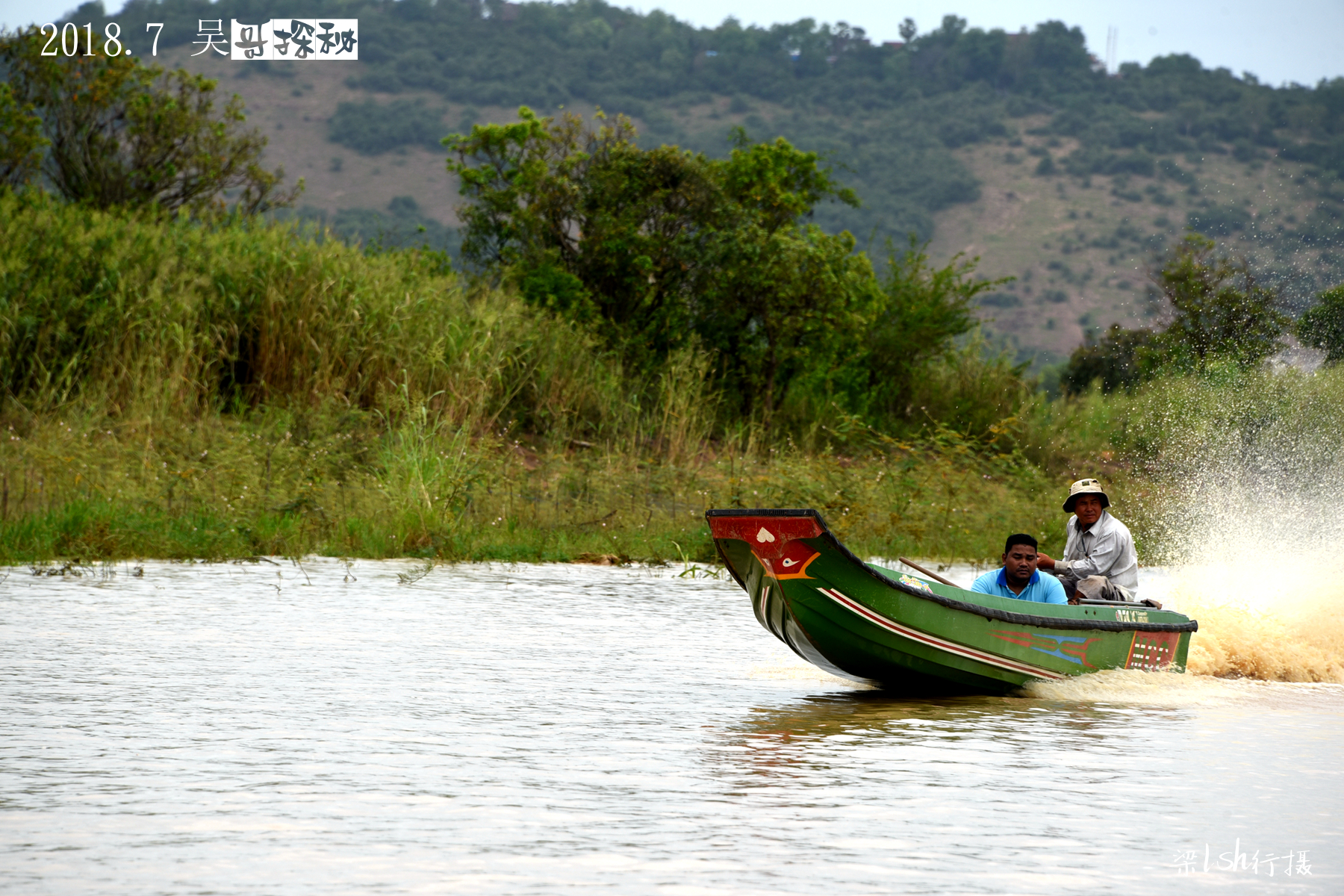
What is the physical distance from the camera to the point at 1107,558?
1020 centimetres

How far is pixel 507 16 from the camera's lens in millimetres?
107938

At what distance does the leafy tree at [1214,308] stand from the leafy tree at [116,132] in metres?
15.4

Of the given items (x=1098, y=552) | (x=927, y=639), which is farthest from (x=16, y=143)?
(x=927, y=639)

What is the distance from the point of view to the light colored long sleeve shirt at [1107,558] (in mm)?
10172

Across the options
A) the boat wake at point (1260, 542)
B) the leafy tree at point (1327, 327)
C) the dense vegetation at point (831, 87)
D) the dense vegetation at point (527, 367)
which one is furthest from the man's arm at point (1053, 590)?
the dense vegetation at point (831, 87)

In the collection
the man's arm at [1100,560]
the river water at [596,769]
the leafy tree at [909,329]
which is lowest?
the river water at [596,769]

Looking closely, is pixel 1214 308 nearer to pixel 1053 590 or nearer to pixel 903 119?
pixel 1053 590

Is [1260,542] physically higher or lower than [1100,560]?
lower

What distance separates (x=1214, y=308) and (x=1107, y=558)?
57.7 feet

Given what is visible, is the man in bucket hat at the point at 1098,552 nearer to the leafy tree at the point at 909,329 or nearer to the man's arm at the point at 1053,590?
the man's arm at the point at 1053,590

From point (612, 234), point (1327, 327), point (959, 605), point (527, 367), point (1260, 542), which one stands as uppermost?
point (612, 234)

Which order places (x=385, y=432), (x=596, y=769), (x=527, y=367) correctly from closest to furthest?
(x=596, y=769) → (x=385, y=432) → (x=527, y=367)

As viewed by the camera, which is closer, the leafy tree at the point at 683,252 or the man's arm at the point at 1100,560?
the man's arm at the point at 1100,560

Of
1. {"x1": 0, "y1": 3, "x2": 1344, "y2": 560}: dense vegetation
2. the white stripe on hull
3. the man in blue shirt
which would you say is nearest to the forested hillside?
{"x1": 0, "y1": 3, "x2": 1344, "y2": 560}: dense vegetation
